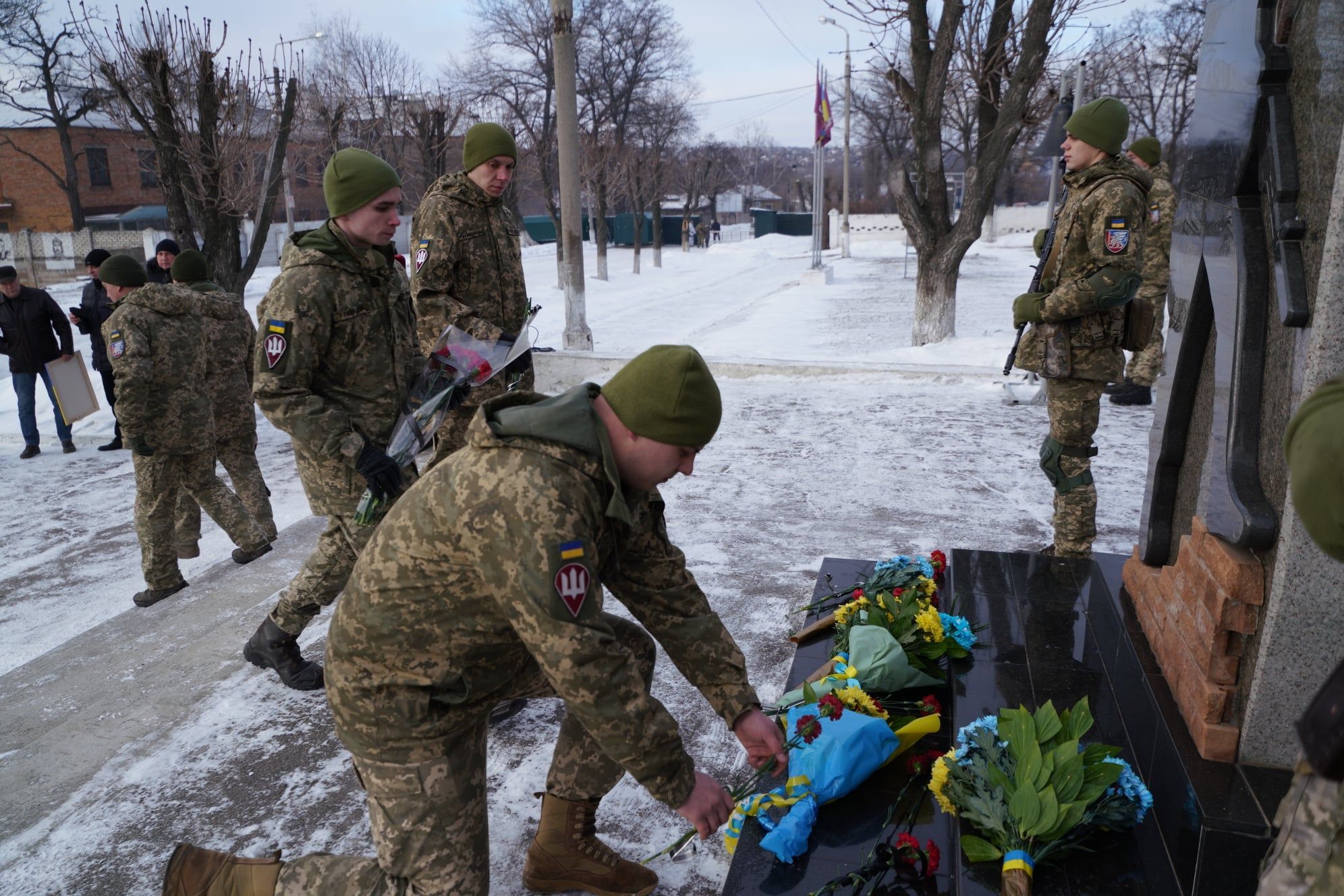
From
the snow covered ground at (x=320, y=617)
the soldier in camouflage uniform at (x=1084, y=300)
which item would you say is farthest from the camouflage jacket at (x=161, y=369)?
the soldier in camouflage uniform at (x=1084, y=300)

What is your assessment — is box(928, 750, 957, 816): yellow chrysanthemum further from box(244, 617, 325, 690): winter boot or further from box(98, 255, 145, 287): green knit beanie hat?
box(98, 255, 145, 287): green knit beanie hat

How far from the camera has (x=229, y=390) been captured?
17.8 ft

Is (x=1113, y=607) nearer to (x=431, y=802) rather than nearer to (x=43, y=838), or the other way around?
(x=431, y=802)

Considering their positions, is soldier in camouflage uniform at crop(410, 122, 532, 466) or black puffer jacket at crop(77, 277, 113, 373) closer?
soldier in camouflage uniform at crop(410, 122, 532, 466)

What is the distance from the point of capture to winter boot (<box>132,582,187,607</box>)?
4629 mm

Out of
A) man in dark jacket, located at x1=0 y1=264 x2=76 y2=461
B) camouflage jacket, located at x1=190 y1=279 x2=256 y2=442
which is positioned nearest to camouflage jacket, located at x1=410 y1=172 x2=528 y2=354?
camouflage jacket, located at x1=190 y1=279 x2=256 y2=442

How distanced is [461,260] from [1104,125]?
9.45 feet

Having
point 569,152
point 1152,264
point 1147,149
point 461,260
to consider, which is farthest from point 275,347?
point 569,152

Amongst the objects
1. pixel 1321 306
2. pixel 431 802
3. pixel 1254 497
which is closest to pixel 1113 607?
pixel 1254 497

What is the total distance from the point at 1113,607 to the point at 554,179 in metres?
23.4

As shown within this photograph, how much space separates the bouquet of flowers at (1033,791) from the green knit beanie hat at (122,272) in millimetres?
4678

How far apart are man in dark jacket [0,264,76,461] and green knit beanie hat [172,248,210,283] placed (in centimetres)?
306

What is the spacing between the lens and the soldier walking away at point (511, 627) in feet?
6.03

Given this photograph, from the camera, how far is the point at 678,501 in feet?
19.2
